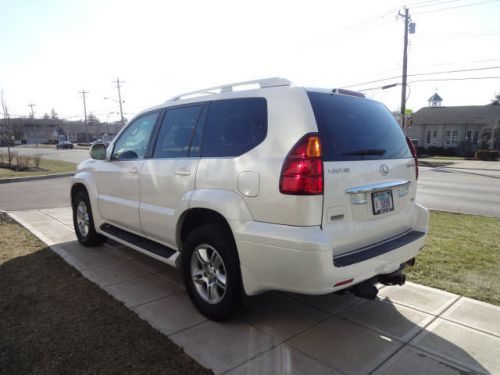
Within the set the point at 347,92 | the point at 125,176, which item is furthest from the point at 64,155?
the point at 347,92

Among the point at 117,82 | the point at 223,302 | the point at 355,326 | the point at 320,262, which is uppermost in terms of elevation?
the point at 117,82

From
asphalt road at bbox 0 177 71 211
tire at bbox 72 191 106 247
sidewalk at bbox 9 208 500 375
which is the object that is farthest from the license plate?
asphalt road at bbox 0 177 71 211

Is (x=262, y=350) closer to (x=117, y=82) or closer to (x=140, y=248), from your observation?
(x=140, y=248)

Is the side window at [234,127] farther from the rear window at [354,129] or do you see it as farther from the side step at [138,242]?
the side step at [138,242]

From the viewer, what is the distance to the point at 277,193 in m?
2.69

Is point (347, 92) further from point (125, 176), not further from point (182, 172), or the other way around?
point (125, 176)

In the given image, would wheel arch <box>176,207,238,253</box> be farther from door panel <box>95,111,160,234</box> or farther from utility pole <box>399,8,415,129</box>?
utility pole <box>399,8,415,129</box>

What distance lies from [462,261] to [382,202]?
2.39m

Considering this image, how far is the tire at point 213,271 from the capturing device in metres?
3.08

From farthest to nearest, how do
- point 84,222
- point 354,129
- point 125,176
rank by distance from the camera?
point 84,222
point 125,176
point 354,129

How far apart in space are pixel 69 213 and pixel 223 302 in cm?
609

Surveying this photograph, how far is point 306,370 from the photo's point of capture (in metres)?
2.64

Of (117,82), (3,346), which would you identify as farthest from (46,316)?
(117,82)

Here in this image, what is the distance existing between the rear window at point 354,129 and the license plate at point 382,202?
0.98ft
